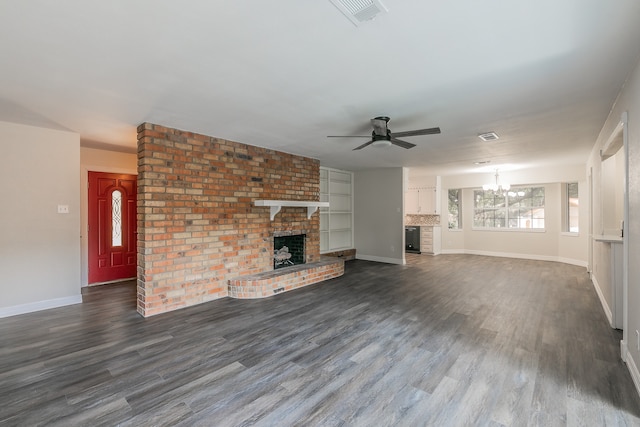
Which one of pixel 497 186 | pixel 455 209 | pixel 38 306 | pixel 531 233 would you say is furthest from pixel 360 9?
pixel 455 209

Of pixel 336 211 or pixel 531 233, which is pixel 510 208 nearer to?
pixel 531 233

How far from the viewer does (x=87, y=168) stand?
5090 millimetres

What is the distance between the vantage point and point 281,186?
5445 mm

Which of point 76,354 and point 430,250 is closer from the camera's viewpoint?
point 76,354

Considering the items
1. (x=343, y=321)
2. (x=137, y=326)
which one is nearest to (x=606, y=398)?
(x=343, y=321)

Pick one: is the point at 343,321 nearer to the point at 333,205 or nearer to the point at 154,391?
the point at 154,391

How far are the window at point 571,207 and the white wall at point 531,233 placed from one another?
14cm

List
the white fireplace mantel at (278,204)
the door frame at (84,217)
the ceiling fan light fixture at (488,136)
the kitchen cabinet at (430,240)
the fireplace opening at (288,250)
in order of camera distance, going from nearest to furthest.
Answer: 1. the ceiling fan light fixture at (488,136)
2. the white fireplace mantel at (278,204)
3. the door frame at (84,217)
4. the fireplace opening at (288,250)
5. the kitchen cabinet at (430,240)

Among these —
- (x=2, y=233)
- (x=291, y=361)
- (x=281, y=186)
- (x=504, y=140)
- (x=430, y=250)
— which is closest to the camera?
(x=291, y=361)

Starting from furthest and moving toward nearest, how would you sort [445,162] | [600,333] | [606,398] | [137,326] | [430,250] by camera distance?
1. [430,250]
2. [445,162]
3. [137,326]
4. [600,333]
5. [606,398]

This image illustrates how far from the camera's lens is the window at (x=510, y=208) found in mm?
8008

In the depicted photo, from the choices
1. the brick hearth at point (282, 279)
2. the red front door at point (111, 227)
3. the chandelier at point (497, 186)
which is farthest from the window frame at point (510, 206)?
the red front door at point (111, 227)

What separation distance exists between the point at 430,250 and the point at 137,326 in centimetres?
790

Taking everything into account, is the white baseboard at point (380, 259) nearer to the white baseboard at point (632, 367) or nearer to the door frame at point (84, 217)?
the white baseboard at point (632, 367)
